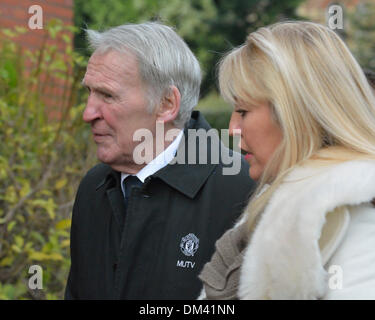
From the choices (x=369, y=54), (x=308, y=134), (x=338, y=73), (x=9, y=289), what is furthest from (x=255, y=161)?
(x=369, y=54)

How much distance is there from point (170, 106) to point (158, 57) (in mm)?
231

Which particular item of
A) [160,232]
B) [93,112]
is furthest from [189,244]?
[93,112]

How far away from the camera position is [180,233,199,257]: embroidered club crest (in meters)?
2.72

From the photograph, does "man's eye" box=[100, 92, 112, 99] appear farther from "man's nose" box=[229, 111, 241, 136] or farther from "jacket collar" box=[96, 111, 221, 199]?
"man's nose" box=[229, 111, 241, 136]

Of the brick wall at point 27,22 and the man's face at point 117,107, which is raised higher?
the brick wall at point 27,22

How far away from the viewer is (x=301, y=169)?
204cm

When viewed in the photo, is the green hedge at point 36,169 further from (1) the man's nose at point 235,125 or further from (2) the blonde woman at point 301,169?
(2) the blonde woman at point 301,169

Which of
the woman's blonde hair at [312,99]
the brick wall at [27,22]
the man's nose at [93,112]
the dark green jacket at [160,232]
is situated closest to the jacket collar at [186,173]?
the dark green jacket at [160,232]

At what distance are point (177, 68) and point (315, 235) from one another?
1.37 meters

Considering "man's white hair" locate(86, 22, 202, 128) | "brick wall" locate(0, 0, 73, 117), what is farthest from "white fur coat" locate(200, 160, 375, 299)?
"brick wall" locate(0, 0, 73, 117)

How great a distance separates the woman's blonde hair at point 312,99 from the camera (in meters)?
2.07

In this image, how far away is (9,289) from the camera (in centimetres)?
369

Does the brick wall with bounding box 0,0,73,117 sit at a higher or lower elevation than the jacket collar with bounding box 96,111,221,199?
higher
